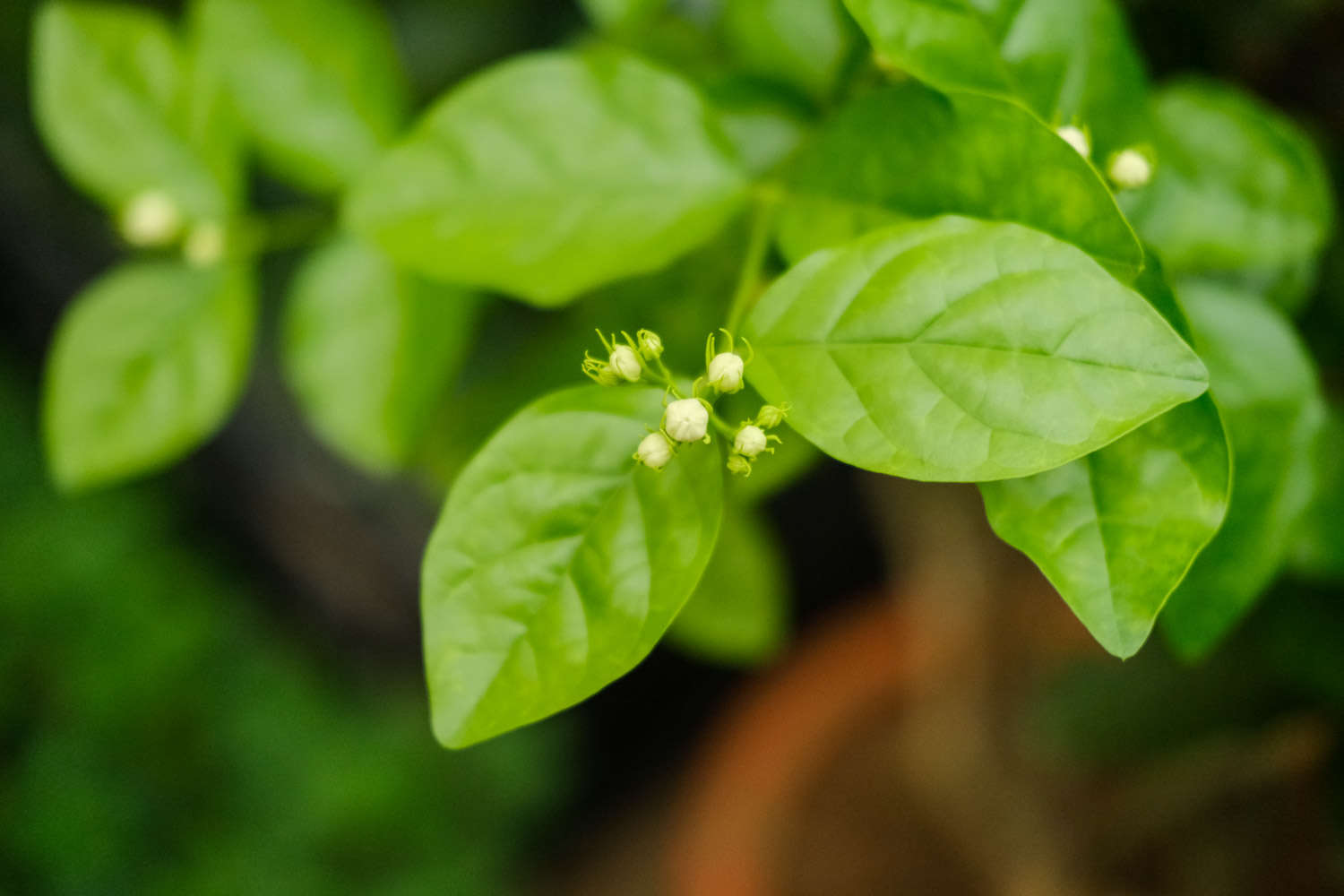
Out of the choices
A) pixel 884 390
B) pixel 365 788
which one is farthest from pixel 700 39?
pixel 365 788

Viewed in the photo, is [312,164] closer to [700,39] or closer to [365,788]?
[700,39]

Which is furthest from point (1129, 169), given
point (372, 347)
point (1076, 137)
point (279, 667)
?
point (279, 667)

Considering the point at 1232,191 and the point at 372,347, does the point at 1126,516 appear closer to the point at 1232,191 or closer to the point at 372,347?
the point at 1232,191

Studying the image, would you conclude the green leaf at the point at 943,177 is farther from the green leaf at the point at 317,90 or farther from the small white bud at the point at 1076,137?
the green leaf at the point at 317,90

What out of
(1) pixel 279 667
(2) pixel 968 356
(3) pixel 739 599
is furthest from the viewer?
(1) pixel 279 667

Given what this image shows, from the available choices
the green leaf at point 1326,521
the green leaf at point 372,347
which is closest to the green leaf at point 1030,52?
the green leaf at point 1326,521

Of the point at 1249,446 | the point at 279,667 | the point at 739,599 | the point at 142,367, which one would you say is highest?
the point at 1249,446
